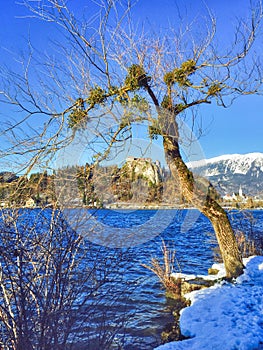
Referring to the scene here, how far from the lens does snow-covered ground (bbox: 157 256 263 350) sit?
12.9ft

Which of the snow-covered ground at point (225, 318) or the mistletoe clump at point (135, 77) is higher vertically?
the mistletoe clump at point (135, 77)

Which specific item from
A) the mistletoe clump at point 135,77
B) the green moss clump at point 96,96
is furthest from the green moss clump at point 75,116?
the mistletoe clump at point 135,77

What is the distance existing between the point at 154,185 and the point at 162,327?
2752mm

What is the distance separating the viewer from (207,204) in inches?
285

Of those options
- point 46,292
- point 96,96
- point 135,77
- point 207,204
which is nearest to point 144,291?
point 207,204

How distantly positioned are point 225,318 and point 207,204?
2969 mm

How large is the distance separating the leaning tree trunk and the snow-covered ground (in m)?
0.54

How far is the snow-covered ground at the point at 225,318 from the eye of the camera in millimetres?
3936

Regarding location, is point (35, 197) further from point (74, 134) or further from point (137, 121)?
point (137, 121)

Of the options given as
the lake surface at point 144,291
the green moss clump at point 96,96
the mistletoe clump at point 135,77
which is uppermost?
the mistletoe clump at point 135,77

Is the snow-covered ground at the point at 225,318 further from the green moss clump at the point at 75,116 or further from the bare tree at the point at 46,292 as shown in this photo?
the green moss clump at the point at 75,116

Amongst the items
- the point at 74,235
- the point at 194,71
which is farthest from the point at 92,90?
the point at 74,235

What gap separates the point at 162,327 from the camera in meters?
5.93

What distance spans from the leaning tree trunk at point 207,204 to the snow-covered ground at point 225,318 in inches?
21.4
